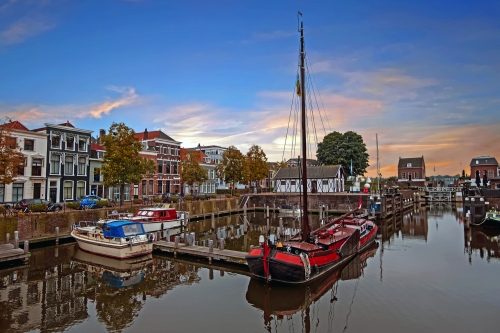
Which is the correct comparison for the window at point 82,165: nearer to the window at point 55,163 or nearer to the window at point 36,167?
the window at point 55,163

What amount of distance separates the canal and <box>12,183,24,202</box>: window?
15.0 metres

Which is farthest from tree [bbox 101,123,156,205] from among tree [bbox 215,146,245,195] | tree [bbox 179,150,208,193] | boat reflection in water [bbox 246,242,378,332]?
tree [bbox 215,146,245,195]

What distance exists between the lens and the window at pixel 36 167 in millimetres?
38022

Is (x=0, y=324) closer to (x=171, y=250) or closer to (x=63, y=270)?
(x=63, y=270)

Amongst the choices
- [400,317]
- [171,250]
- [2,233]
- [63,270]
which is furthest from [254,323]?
[2,233]

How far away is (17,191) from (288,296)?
113ft

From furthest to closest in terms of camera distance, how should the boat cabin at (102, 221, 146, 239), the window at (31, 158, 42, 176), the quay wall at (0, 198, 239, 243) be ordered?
the window at (31, 158, 42, 176), the quay wall at (0, 198, 239, 243), the boat cabin at (102, 221, 146, 239)

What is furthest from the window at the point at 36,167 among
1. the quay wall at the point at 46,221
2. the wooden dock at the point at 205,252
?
the wooden dock at the point at 205,252

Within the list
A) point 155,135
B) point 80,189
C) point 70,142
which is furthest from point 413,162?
point 70,142

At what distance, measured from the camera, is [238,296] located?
16.8 m

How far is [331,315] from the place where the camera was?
14.7 meters

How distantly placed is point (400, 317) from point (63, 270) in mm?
19512

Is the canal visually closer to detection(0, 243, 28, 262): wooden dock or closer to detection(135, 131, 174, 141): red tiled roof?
detection(0, 243, 28, 262): wooden dock

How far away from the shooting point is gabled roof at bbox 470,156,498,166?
9062cm
